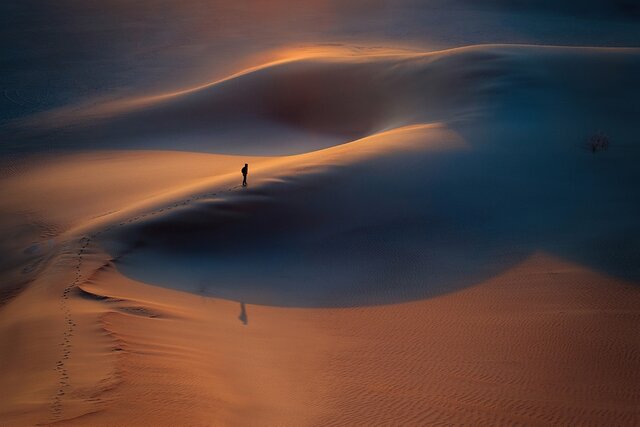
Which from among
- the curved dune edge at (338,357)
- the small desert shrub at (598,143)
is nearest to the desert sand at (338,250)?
the curved dune edge at (338,357)

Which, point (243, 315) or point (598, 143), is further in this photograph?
point (598, 143)

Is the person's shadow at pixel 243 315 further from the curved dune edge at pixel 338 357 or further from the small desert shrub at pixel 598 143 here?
the small desert shrub at pixel 598 143

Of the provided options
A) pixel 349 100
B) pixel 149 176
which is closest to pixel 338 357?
pixel 149 176

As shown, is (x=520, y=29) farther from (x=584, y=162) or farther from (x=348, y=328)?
(x=348, y=328)

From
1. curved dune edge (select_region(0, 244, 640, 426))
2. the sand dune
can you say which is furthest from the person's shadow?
the sand dune

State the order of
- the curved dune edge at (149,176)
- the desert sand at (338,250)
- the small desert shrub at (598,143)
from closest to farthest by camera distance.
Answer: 1. the desert sand at (338,250)
2. the curved dune edge at (149,176)
3. the small desert shrub at (598,143)

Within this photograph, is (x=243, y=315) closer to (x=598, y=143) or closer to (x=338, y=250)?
(x=338, y=250)

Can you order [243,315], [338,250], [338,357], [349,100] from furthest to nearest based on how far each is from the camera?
[349,100] → [338,250] → [243,315] → [338,357]
